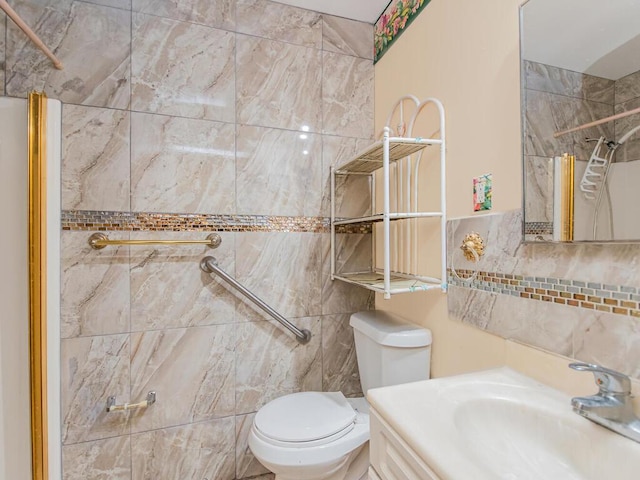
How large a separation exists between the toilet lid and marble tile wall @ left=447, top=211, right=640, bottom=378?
627 mm

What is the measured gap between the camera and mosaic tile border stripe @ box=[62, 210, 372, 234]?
→ 131cm

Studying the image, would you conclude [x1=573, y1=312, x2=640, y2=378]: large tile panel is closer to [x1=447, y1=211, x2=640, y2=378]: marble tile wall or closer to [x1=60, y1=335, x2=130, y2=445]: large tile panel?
[x1=447, y1=211, x2=640, y2=378]: marble tile wall

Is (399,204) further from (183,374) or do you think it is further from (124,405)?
(124,405)

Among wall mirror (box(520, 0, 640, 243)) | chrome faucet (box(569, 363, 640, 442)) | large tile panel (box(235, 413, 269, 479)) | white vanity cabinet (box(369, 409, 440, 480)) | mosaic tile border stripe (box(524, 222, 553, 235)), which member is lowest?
large tile panel (box(235, 413, 269, 479))

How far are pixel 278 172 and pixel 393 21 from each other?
3.07 feet

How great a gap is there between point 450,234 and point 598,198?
1.58 ft

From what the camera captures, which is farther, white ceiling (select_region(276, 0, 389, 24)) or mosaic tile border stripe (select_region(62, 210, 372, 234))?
white ceiling (select_region(276, 0, 389, 24))

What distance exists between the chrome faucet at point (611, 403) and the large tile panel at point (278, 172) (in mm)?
1238

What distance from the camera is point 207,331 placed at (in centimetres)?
145

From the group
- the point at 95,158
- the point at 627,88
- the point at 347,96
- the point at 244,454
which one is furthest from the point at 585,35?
the point at 244,454

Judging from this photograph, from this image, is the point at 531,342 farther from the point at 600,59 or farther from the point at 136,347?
the point at 136,347

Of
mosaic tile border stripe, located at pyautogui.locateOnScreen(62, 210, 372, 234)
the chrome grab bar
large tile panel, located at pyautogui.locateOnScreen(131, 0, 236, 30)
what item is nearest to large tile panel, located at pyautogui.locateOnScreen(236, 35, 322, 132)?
large tile panel, located at pyautogui.locateOnScreen(131, 0, 236, 30)

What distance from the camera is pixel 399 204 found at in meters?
1.50

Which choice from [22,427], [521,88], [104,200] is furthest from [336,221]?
[22,427]
